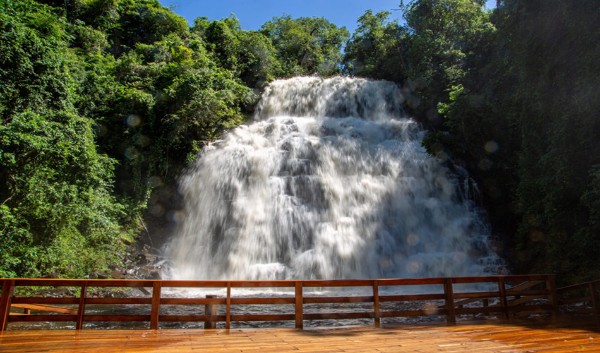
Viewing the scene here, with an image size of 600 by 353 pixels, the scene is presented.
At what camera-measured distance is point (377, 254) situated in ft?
54.9

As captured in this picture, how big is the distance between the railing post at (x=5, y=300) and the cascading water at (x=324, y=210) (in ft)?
33.5

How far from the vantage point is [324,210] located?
18.7 metres

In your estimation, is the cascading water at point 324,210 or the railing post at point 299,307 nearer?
the railing post at point 299,307

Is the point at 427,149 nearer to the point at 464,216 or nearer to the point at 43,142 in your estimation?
the point at 464,216

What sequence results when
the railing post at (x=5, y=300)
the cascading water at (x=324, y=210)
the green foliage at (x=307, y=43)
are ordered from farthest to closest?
the green foliage at (x=307, y=43), the cascading water at (x=324, y=210), the railing post at (x=5, y=300)

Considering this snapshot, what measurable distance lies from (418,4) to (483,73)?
41.8ft

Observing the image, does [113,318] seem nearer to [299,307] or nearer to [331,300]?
[299,307]

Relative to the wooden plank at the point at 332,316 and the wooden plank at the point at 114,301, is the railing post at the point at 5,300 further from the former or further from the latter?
the wooden plank at the point at 332,316

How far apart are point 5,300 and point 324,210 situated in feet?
44.5

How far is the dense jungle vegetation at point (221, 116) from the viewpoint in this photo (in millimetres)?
13266

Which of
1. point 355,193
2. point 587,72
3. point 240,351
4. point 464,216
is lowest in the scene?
point 240,351

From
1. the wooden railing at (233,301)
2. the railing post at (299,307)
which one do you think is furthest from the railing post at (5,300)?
the railing post at (299,307)

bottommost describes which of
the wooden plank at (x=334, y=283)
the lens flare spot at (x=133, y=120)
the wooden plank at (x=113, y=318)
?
the wooden plank at (x=113, y=318)

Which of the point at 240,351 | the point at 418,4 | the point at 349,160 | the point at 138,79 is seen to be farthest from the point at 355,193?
the point at 418,4
